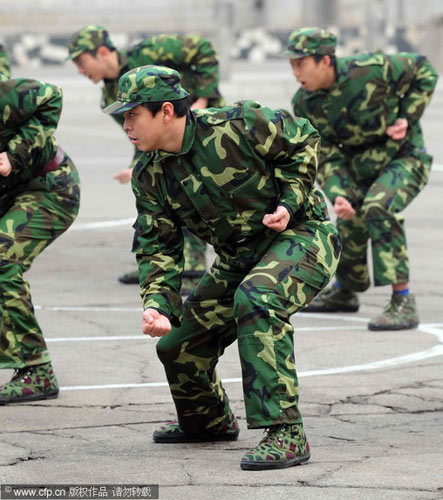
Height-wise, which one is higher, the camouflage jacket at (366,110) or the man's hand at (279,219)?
the man's hand at (279,219)

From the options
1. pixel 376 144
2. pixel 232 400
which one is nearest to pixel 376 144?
pixel 376 144

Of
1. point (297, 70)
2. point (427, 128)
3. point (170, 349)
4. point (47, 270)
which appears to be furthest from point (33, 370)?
point (427, 128)

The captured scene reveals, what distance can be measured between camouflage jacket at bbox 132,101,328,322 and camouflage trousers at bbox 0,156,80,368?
4.81 feet

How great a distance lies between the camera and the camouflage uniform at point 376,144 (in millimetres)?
9836

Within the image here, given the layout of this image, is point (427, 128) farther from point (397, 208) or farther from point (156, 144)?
point (156, 144)

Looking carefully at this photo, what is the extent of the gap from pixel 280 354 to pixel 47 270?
21.2 ft

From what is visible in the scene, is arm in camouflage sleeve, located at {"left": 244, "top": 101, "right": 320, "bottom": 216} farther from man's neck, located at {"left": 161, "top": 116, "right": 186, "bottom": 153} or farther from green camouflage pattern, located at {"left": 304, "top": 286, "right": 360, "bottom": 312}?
green camouflage pattern, located at {"left": 304, "top": 286, "right": 360, "bottom": 312}

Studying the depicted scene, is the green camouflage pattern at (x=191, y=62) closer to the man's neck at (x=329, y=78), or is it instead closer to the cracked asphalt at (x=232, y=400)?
the cracked asphalt at (x=232, y=400)

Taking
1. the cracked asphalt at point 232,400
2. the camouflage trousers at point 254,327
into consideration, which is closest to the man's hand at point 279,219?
the camouflage trousers at point 254,327

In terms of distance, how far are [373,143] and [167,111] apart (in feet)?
13.4

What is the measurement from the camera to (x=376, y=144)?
1011cm

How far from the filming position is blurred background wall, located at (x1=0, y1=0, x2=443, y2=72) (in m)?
35.1

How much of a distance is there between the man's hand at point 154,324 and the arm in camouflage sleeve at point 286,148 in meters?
0.71

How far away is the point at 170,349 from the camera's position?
6633mm
